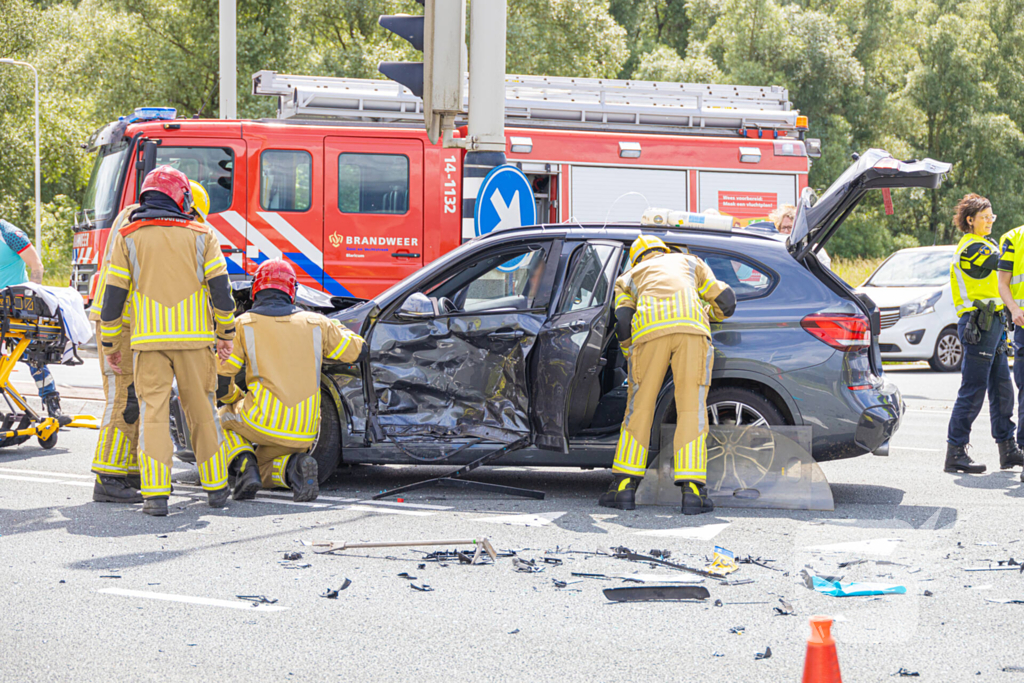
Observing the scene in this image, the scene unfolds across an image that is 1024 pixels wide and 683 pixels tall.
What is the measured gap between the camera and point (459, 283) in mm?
7102

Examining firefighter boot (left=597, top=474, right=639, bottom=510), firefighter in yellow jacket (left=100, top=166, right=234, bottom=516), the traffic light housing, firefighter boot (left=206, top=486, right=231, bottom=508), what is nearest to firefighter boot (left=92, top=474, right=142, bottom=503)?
firefighter in yellow jacket (left=100, top=166, right=234, bottom=516)

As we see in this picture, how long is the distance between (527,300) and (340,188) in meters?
6.22

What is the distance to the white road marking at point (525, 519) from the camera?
6.19 meters

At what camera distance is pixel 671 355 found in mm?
6473

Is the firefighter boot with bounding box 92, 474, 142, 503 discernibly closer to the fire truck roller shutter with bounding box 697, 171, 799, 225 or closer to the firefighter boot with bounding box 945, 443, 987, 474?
the firefighter boot with bounding box 945, 443, 987, 474

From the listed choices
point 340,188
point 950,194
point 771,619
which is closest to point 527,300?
point 771,619

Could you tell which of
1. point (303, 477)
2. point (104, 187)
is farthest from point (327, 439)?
point (104, 187)

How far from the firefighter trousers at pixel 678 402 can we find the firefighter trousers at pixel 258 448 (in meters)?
1.96

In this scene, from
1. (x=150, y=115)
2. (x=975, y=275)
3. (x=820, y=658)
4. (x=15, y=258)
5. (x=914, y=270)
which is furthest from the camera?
(x=914, y=270)

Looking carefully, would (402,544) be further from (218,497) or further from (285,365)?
(285,365)

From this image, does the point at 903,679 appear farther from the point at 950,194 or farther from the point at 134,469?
the point at 950,194

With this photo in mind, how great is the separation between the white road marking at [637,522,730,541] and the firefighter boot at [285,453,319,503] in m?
1.99

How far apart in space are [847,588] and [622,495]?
73.4 inches

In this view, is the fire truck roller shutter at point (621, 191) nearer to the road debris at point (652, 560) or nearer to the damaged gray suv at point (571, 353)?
the damaged gray suv at point (571, 353)
